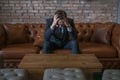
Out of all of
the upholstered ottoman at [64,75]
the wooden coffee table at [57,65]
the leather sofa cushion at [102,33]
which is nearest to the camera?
the upholstered ottoman at [64,75]

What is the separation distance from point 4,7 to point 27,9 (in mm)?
520

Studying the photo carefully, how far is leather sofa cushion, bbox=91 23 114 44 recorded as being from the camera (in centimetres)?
411

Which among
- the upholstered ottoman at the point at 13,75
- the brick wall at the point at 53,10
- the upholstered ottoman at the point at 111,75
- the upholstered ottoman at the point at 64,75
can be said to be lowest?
the upholstered ottoman at the point at 111,75

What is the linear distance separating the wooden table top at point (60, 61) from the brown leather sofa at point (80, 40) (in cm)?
54

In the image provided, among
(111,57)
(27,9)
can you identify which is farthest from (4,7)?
(111,57)

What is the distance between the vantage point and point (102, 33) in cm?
416

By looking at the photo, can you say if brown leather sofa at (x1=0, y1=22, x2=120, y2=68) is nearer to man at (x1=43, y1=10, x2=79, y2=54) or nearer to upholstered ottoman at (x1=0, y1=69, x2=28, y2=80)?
man at (x1=43, y1=10, x2=79, y2=54)

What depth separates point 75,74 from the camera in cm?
244

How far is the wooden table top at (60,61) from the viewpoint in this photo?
9.32 ft

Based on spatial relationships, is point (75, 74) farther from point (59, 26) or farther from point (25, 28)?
point (25, 28)

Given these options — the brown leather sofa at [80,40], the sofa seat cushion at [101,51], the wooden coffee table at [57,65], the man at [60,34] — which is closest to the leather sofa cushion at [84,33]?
the brown leather sofa at [80,40]

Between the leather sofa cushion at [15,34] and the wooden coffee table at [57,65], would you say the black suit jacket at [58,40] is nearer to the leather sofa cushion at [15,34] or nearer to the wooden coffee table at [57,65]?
the leather sofa cushion at [15,34]

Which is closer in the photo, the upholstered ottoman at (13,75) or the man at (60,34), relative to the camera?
the upholstered ottoman at (13,75)

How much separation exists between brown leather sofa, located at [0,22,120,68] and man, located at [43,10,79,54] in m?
0.15
